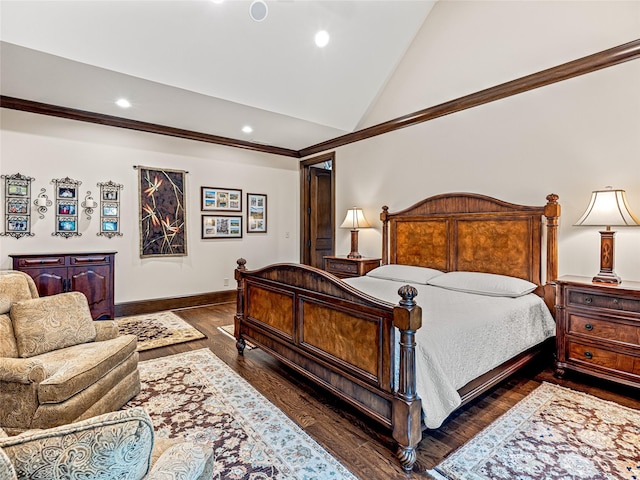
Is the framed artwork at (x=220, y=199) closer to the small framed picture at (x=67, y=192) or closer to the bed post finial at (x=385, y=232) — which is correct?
the small framed picture at (x=67, y=192)

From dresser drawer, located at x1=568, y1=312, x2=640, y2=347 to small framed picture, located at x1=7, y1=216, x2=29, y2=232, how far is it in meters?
5.82

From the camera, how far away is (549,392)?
2.58 metres

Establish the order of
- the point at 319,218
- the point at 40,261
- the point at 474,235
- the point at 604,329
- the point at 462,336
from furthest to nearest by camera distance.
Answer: the point at 319,218 < the point at 40,261 < the point at 474,235 < the point at 604,329 < the point at 462,336

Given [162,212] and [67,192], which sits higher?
[67,192]

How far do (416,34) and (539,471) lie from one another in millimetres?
4601

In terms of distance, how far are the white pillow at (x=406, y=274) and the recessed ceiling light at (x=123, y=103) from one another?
3.52 m

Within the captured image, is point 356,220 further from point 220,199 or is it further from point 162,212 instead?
point 162,212

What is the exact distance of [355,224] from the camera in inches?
194

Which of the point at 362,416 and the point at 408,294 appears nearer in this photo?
the point at 408,294

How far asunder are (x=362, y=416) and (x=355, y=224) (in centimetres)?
304

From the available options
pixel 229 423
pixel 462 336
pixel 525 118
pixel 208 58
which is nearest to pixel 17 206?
pixel 208 58

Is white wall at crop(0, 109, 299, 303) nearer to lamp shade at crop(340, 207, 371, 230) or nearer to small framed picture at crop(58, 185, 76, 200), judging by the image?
small framed picture at crop(58, 185, 76, 200)

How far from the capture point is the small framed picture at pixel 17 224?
4.05 meters

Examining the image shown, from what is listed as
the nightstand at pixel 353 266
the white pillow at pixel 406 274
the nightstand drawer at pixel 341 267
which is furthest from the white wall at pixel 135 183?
the white pillow at pixel 406 274
